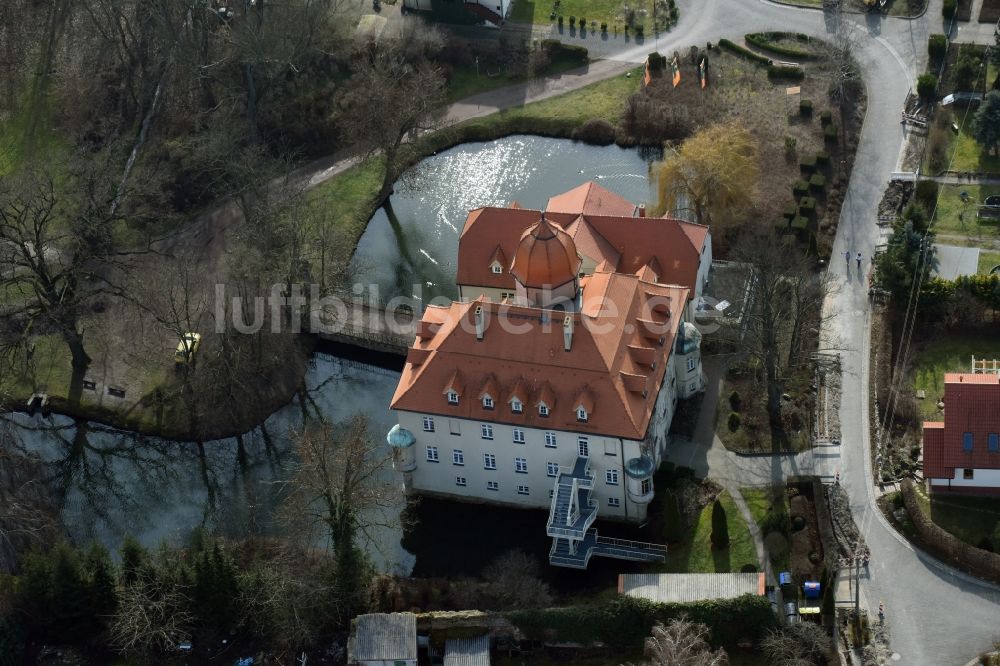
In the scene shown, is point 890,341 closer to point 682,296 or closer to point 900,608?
point 682,296

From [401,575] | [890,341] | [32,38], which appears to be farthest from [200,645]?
[32,38]

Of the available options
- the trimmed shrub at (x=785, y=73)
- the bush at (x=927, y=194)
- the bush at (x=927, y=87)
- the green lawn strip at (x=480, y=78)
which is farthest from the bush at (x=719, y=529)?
the green lawn strip at (x=480, y=78)

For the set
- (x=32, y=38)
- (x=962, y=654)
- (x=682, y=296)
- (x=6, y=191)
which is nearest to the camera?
(x=962, y=654)

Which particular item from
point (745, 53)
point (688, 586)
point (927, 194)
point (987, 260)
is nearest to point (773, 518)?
point (688, 586)

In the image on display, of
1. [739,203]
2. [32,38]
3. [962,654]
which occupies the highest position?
[32,38]

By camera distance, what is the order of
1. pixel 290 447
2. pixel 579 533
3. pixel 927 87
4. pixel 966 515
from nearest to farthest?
pixel 966 515, pixel 579 533, pixel 290 447, pixel 927 87

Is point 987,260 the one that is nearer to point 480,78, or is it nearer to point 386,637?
point 480,78
